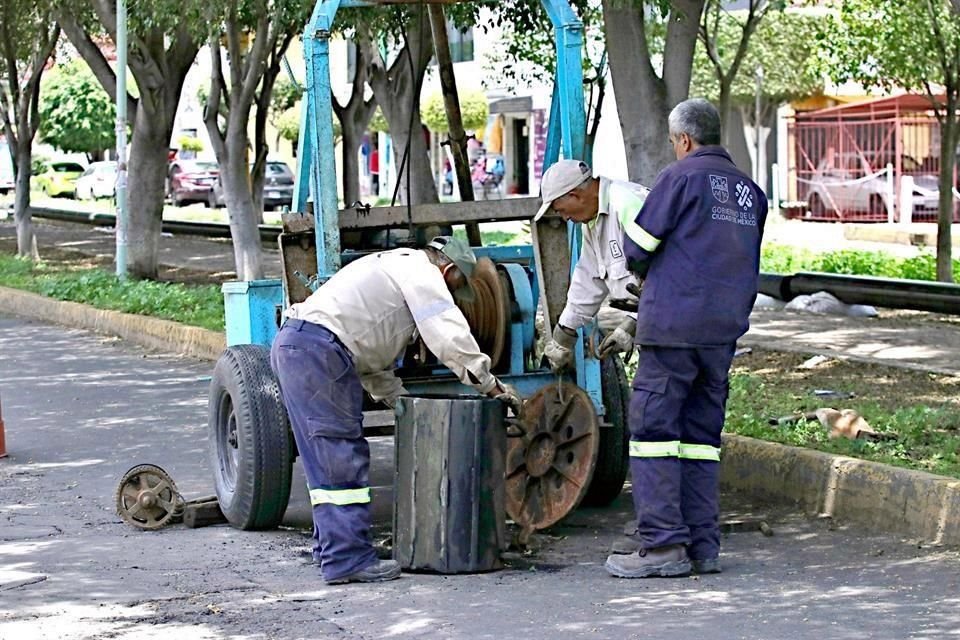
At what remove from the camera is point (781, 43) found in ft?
129

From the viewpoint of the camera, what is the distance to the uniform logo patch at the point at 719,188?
21.1ft

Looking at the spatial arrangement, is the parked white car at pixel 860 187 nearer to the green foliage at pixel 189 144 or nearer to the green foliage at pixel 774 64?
the green foliage at pixel 774 64

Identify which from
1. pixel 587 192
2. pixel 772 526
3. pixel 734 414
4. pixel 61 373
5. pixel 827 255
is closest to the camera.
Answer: pixel 587 192

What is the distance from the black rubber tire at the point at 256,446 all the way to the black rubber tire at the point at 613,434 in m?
1.45

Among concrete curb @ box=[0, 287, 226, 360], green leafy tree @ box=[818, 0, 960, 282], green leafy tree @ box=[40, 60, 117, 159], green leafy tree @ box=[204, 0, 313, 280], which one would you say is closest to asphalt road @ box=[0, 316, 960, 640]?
concrete curb @ box=[0, 287, 226, 360]

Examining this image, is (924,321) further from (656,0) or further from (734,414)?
(734,414)

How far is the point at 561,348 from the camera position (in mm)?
7125

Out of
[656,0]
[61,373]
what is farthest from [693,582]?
[61,373]

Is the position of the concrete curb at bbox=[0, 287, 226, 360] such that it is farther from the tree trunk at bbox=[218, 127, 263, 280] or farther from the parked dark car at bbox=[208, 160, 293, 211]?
the parked dark car at bbox=[208, 160, 293, 211]

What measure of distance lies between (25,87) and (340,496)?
1706cm

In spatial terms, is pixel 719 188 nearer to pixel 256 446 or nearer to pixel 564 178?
pixel 564 178

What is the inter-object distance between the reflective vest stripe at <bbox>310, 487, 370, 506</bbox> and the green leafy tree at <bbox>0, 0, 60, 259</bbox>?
15.8m

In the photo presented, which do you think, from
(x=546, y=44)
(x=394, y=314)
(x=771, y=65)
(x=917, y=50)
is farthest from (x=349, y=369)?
(x=771, y=65)

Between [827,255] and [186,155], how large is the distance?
102 feet
